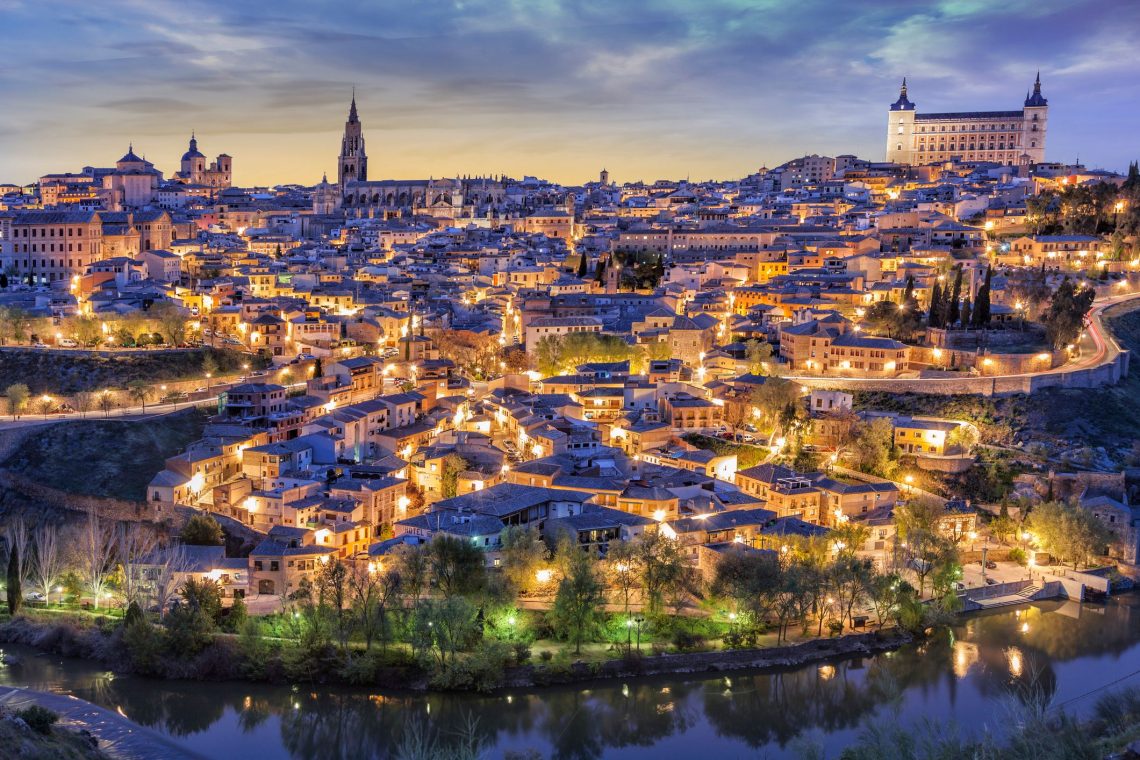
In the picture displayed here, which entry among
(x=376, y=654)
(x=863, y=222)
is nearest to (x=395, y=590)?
(x=376, y=654)

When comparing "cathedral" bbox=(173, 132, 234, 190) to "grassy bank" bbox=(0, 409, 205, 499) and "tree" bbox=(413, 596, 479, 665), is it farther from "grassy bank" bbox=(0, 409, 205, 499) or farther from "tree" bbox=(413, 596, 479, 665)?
"tree" bbox=(413, 596, 479, 665)

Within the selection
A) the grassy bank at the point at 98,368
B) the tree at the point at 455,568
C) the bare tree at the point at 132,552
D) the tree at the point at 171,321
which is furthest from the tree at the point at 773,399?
the tree at the point at 171,321

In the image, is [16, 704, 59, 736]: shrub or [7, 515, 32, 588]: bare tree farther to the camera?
[7, 515, 32, 588]: bare tree

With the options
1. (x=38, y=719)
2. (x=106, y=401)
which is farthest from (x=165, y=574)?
(x=106, y=401)

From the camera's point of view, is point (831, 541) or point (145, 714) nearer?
point (145, 714)

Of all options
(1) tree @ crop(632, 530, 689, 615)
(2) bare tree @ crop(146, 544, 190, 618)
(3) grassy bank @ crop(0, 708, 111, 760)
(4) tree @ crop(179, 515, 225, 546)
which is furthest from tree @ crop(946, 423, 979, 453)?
(3) grassy bank @ crop(0, 708, 111, 760)

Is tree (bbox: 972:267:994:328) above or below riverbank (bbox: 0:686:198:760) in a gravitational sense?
above

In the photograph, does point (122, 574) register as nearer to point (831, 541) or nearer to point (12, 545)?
point (12, 545)
